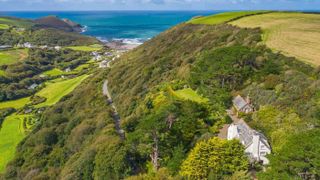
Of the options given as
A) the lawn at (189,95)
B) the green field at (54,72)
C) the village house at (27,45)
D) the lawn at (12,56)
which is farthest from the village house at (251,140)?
the village house at (27,45)

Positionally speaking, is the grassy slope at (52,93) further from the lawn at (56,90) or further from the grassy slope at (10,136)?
the grassy slope at (10,136)

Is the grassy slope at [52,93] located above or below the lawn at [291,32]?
below

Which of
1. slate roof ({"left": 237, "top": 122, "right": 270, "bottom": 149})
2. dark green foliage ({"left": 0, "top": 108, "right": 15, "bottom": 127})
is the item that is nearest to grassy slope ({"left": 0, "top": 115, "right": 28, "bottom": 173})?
dark green foliage ({"left": 0, "top": 108, "right": 15, "bottom": 127})

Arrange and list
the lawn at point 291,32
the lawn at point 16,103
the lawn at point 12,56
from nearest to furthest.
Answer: the lawn at point 291,32
the lawn at point 16,103
the lawn at point 12,56

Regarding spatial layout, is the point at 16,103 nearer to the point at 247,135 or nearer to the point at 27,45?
the point at 247,135

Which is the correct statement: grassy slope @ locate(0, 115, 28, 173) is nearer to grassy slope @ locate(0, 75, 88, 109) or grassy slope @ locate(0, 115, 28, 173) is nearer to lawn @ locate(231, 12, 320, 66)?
grassy slope @ locate(0, 75, 88, 109)

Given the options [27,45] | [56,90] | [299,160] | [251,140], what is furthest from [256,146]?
[27,45]
